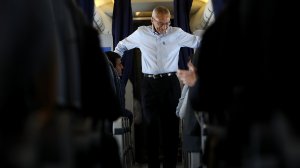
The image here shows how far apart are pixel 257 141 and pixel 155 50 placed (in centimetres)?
333

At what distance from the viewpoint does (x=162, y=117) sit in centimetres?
451

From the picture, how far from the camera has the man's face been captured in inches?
175

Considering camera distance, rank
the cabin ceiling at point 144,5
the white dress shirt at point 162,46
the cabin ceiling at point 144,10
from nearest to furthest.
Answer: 1. the white dress shirt at point 162,46
2. the cabin ceiling at point 144,10
3. the cabin ceiling at point 144,5

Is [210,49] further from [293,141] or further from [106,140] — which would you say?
[106,140]

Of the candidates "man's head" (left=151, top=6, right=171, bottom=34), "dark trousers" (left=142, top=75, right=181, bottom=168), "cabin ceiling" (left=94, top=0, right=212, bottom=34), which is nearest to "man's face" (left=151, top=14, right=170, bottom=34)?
"man's head" (left=151, top=6, right=171, bottom=34)

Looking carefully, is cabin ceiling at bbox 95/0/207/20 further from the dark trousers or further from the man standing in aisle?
the dark trousers

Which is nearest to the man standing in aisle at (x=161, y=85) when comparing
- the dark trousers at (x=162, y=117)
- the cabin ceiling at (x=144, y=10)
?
the dark trousers at (x=162, y=117)

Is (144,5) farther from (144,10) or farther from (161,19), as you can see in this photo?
(161,19)

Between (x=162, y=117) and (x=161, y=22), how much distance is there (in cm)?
103

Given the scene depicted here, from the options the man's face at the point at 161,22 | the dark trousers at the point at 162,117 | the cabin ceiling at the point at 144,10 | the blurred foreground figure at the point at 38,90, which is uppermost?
the cabin ceiling at the point at 144,10

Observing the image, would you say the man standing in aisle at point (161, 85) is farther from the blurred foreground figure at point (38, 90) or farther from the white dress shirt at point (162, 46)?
the blurred foreground figure at point (38, 90)

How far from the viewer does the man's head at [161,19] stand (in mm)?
4406

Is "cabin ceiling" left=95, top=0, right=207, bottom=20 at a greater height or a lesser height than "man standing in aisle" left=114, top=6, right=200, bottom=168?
greater

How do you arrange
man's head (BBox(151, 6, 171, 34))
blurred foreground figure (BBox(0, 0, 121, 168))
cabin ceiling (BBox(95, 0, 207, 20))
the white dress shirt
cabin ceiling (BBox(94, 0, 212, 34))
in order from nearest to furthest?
blurred foreground figure (BBox(0, 0, 121, 168)) → man's head (BBox(151, 6, 171, 34)) → the white dress shirt → cabin ceiling (BBox(94, 0, 212, 34)) → cabin ceiling (BBox(95, 0, 207, 20))
